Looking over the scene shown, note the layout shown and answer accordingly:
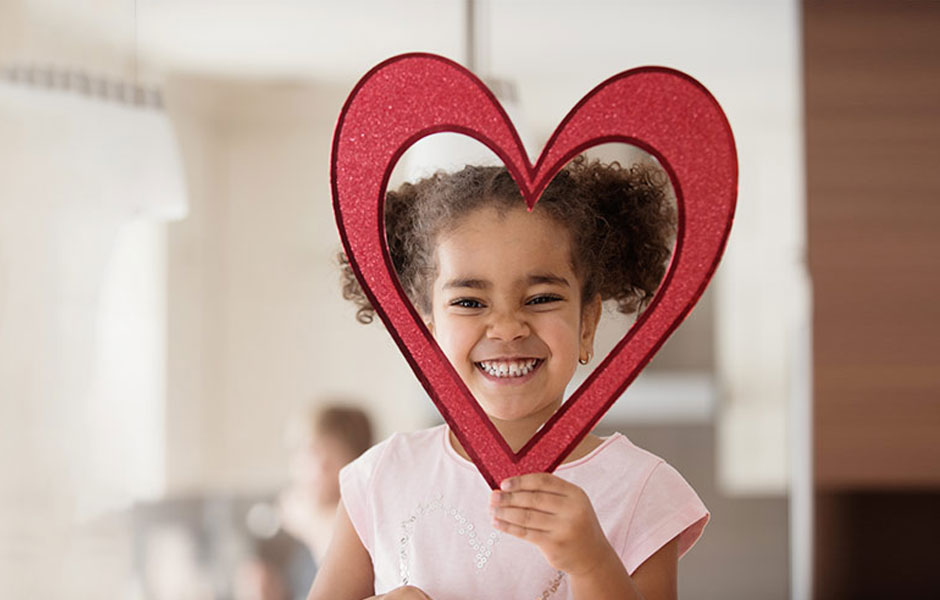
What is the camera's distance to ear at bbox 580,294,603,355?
535mm

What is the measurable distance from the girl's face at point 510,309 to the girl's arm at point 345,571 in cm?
13

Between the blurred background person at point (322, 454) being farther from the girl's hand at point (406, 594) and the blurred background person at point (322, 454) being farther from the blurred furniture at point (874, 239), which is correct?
the girl's hand at point (406, 594)

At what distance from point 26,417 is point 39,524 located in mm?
181

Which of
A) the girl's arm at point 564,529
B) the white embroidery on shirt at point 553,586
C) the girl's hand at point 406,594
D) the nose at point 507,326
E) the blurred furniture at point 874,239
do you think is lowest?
the girl's hand at point 406,594

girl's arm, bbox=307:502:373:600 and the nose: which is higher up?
the nose

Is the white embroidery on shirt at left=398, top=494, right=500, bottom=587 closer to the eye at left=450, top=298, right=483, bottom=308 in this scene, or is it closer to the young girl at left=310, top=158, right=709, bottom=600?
the young girl at left=310, top=158, right=709, bottom=600

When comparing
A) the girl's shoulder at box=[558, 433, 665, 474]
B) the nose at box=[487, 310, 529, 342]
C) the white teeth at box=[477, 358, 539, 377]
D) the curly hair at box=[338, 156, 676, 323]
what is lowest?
the girl's shoulder at box=[558, 433, 665, 474]

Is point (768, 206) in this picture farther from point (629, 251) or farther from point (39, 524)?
point (629, 251)

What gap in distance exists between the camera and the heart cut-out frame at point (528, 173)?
0.49m

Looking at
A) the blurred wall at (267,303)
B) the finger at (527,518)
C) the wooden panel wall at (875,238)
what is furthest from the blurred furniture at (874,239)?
the finger at (527,518)

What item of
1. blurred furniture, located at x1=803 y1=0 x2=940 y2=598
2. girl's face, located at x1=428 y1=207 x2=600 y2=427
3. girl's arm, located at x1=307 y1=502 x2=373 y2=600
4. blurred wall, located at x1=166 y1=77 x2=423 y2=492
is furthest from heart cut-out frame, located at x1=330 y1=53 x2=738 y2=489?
blurred wall, located at x1=166 y1=77 x2=423 y2=492

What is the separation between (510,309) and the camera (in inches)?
20.1

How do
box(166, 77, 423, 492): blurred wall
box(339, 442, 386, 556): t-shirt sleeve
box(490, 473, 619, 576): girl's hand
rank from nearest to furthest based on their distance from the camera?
box(490, 473, 619, 576): girl's hand
box(339, 442, 386, 556): t-shirt sleeve
box(166, 77, 423, 492): blurred wall

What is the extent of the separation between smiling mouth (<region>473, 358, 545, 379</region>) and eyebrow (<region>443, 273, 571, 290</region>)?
37 mm
